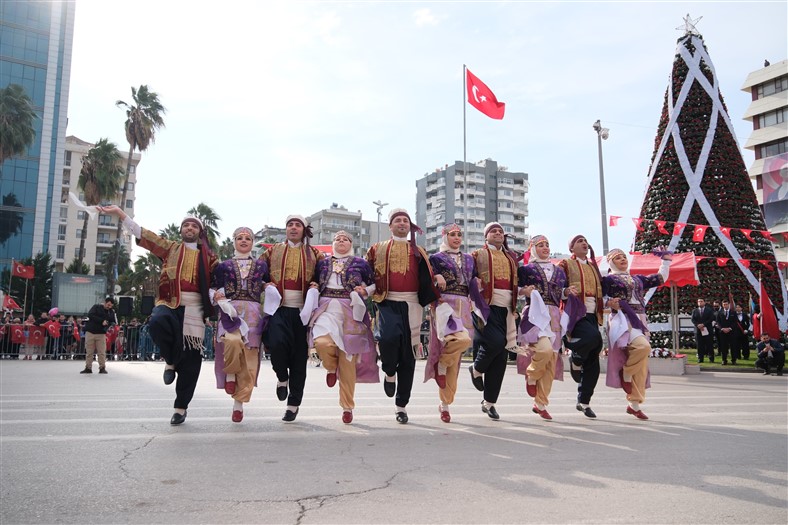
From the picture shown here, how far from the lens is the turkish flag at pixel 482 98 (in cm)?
2500

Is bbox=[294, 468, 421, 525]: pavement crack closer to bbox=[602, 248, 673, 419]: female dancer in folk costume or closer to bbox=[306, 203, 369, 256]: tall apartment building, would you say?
bbox=[602, 248, 673, 419]: female dancer in folk costume

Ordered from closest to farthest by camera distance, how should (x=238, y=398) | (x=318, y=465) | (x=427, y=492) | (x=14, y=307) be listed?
(x=427, y=492) < (x=318, y=465) < (x=238, y=398) < (x=14, y=307)

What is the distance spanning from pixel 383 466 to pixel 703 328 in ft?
57.0

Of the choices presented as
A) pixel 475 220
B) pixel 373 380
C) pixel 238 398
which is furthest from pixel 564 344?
pixel 475 220

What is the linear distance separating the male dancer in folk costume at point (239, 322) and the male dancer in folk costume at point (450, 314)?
6.52 feet

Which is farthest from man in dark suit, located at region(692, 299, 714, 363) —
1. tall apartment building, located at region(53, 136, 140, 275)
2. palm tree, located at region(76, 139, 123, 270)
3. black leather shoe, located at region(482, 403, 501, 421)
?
tall apartment building, located at region(53, 136, 140, 275)

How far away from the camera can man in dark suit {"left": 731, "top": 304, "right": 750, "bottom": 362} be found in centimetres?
1902

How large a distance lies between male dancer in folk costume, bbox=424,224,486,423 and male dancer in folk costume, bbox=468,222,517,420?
168mm

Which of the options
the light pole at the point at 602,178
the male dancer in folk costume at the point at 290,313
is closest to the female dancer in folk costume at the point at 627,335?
the male dancer in folk costume at the point at 290,313

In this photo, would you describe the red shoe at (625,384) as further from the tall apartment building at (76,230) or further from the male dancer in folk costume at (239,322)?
the tall apartment building at (76,230)

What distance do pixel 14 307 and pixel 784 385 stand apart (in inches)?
1295

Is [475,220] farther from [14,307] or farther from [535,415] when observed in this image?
[535,415]

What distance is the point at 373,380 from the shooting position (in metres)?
6.96

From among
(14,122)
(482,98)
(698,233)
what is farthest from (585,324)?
(14,122)
